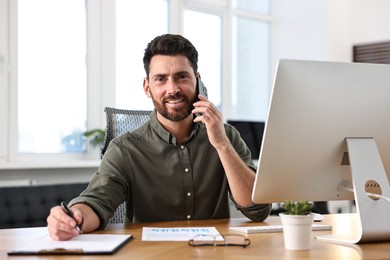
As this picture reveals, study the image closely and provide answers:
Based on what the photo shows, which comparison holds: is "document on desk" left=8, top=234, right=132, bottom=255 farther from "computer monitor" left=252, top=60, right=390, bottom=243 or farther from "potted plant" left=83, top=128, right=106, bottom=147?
"potted plant" left=83, top=128, right=106, bottom=147

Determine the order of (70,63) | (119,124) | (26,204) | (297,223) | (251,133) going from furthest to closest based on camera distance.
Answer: (251,133), (70,63), (26,204), (119,124), (297,223)

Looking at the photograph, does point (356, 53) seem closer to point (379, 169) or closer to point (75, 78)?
point (75, 78)

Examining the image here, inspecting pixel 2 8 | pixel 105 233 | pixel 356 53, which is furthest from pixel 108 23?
pixel 105 233

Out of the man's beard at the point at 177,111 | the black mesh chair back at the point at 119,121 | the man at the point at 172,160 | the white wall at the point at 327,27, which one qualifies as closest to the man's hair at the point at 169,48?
the man at the point at 172,160

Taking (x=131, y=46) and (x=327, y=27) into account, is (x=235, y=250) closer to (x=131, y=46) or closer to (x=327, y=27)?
(x=131, y=46)

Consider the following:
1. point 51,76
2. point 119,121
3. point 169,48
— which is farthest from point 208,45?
point 169,48

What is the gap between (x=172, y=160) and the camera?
7.09 feet

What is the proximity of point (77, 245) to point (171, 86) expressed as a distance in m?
0.81

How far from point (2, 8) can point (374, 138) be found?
3.10m

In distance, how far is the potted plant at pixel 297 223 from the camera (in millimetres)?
1408

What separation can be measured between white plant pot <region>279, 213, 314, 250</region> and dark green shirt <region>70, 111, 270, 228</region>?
28.4 inches

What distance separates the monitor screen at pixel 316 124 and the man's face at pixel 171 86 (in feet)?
2.20

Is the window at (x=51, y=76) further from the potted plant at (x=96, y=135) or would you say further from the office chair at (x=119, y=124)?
the office chair at (x=119, y=124)

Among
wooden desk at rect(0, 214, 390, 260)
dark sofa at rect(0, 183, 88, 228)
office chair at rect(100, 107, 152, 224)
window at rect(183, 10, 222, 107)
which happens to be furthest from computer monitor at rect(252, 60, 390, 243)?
window at rect(183, 10, 222, 107)
